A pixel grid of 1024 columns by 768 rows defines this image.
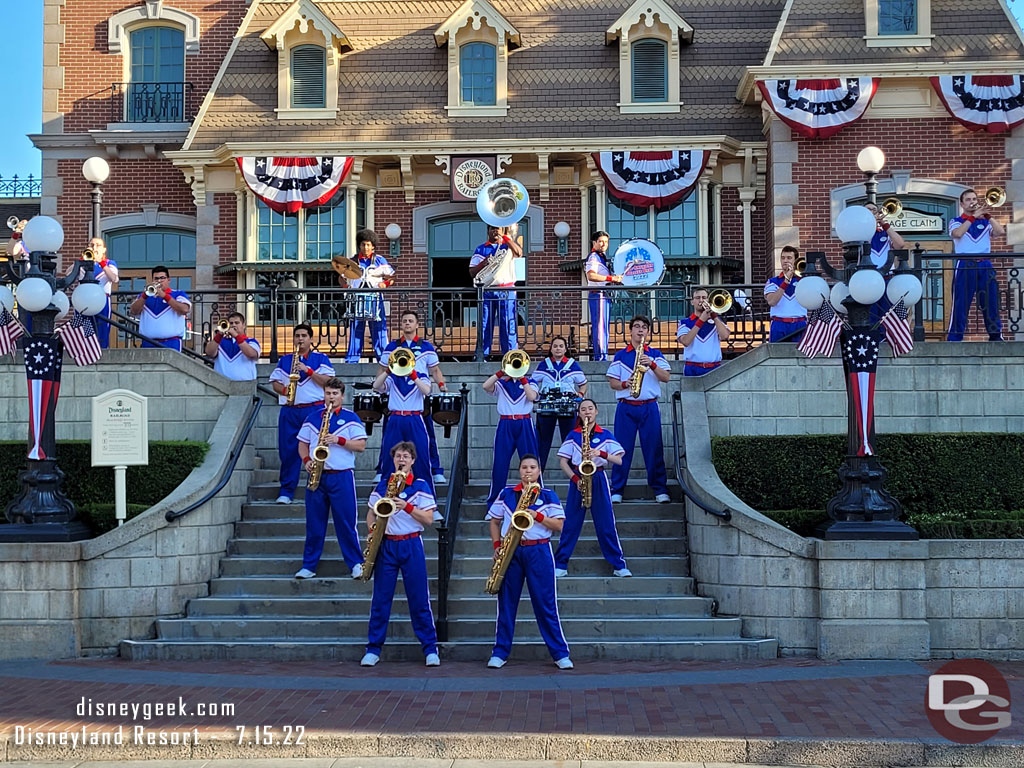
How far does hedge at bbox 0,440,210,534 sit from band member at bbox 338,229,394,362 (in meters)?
3.60

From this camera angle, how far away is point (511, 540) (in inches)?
400

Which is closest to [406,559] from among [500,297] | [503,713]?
[503,713]

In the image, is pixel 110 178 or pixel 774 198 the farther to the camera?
pixel 110 178

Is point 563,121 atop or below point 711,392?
atop

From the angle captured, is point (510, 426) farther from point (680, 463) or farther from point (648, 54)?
point (648, 54)

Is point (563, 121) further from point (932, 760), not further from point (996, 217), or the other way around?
point (932, 760)

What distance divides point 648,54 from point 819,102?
11.7ft

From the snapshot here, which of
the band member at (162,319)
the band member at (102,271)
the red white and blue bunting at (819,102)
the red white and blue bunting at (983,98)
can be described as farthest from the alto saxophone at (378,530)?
the red white and blue bunting at (983,98)

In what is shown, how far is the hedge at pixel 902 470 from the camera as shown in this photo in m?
12.3

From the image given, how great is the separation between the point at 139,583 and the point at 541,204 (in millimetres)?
12012

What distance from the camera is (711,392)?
47.6 feet

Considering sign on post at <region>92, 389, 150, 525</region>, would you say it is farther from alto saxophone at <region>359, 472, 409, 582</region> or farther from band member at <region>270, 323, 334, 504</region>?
alto saxophone at <region>359, 472, 409, 582</region>

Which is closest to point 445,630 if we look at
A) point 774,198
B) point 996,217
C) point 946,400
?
point 946,400

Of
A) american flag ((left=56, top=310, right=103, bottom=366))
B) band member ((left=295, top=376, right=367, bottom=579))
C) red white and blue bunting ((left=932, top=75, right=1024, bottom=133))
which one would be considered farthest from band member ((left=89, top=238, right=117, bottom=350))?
red white and blue bunting ((left=932, top=75, right=1024, bottom=133))
